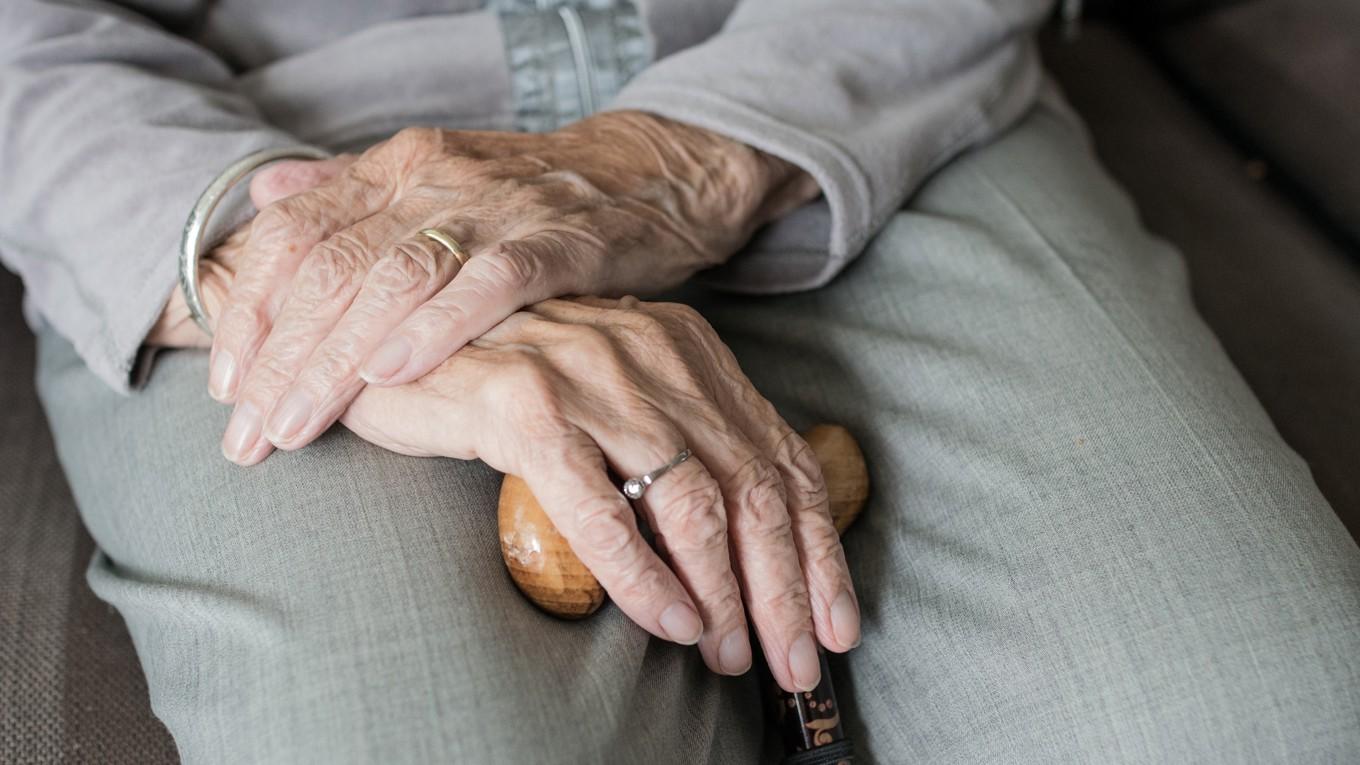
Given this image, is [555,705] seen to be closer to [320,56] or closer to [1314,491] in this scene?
[1314,491]

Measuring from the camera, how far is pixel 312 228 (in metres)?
0.70

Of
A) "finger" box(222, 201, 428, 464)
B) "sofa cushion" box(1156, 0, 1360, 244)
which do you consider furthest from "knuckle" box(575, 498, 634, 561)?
"sofa cushion" box(1156, 0, 1360, 244)

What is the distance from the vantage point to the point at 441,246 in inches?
26.7

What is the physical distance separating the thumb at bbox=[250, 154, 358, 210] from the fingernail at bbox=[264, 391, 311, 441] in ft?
0.60

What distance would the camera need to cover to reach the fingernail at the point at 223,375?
2.23 feet

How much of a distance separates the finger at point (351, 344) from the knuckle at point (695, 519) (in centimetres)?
22

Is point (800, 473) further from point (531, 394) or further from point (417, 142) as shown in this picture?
point (417, 142)

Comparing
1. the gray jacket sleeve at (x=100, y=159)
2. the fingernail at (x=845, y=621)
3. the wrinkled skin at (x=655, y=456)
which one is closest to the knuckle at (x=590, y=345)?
the wrinkled skin at (x=655, y=456)

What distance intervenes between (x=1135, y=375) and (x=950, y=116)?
12.7 inches

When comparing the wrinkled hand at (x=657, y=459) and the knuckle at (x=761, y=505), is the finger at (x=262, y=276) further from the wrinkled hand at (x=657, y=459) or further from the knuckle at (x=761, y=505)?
the knuckle at (x=761, y=505)

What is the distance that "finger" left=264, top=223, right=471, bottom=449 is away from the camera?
0.64 meters

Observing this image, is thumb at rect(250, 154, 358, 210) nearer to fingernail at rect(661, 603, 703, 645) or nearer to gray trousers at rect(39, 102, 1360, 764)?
gray trousers at rect(39, 102, 1360, 764)

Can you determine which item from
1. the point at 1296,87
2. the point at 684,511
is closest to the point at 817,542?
the point at 684,511

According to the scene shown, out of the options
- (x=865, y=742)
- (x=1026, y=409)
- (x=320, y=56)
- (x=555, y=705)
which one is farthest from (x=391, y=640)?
(x=320, y=56)
